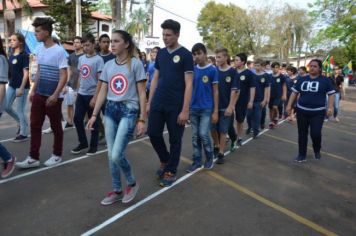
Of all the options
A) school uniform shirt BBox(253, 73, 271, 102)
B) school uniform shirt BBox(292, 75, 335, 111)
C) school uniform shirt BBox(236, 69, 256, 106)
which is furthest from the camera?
school uniform shirt BBox(253, 73, 271, 102)

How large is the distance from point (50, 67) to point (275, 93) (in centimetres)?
740

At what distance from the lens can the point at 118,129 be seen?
4125mm

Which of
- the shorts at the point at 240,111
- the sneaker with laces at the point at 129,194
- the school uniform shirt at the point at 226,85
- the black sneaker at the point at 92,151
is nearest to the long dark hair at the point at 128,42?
the sneaker with laces at the point at 129,194

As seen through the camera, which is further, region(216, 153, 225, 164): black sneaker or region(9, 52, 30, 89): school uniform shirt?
region(9, 52, 30, 89): school uniform shirt

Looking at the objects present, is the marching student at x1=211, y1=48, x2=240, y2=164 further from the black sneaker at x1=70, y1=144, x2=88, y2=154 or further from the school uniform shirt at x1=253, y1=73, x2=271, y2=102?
the school uniform shirt at x1=253, y1=73, x2=271, y2=102

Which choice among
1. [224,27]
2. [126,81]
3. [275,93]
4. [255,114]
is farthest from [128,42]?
[224,27]

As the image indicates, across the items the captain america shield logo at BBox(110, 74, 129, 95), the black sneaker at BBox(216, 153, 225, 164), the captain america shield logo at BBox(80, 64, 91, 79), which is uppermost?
the captain america shield logo at BBox(80, 64, 91, 79)

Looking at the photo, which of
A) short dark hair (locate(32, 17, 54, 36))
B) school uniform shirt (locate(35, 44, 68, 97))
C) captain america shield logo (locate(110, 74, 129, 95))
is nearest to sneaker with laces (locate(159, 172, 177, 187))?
captain america shield logo (locate(110, 74, 129, 95))

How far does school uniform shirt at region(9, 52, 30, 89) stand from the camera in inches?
274

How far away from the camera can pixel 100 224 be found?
384 cm

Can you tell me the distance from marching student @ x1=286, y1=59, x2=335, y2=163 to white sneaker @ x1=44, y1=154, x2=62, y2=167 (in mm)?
4165

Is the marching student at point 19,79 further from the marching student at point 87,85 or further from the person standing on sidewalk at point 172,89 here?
the person standing on sidewalk at point 172,89

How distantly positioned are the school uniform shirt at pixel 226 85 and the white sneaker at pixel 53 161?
278 cm

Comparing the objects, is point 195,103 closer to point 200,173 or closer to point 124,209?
point 200,173
